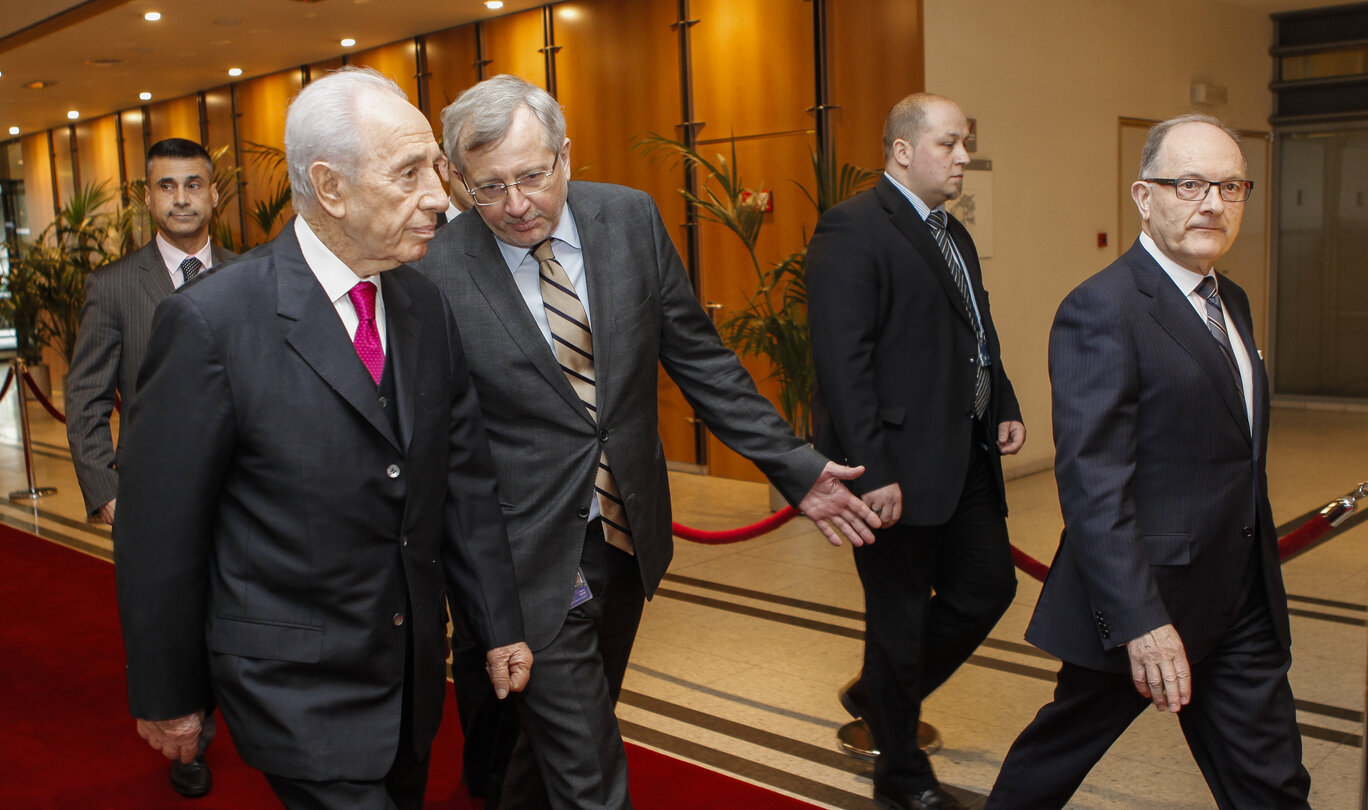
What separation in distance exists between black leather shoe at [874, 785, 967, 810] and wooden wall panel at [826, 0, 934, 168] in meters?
4.62

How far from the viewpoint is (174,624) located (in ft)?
5.57

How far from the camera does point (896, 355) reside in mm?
2965

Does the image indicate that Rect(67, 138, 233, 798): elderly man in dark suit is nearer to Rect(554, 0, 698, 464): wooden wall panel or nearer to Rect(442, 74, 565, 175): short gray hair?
Rect(442, 74, 565, 175): short gray hair

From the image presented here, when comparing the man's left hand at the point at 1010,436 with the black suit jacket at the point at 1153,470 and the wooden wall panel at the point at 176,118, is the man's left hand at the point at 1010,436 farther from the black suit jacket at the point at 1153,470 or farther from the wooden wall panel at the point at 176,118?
the wooden wall panel at the point at 176,118

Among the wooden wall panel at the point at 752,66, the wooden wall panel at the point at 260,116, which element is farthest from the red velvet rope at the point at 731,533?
the wooden wall panel at the point at 260,116

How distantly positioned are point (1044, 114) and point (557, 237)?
593 cm

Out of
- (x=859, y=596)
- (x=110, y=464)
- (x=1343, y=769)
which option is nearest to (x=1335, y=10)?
(x=859, y=596)

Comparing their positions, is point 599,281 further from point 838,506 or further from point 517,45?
point 517,45

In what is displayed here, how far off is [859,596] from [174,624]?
3563mm

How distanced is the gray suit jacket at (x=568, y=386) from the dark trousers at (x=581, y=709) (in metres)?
Answer: 0.06

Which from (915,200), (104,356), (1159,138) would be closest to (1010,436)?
(915,200)

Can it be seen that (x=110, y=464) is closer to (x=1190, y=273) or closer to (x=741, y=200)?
(x=1190, y=273)

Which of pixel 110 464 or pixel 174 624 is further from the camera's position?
pixel 110 464

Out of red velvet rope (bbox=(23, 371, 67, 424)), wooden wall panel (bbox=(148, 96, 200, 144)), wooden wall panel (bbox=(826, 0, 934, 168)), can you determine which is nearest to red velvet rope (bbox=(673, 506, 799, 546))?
wooden wall panel (bbox=(826, 0, 934, 168))
